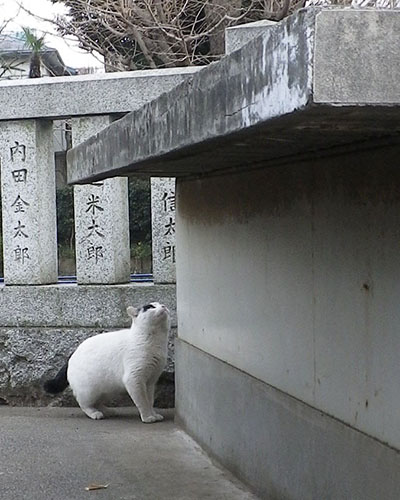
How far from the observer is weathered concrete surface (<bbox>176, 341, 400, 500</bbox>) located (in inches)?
150

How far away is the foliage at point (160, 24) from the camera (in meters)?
12.2

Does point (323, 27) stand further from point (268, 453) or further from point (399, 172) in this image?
point (268, 453)

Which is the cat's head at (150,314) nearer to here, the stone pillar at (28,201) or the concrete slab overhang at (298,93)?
the stone pillar at (28,201)

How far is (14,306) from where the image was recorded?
26.9ft

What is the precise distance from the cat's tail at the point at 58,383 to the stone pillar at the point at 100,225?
793mm

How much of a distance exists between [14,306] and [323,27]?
6.28 meters

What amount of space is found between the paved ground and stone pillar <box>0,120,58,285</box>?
1305 millimetres

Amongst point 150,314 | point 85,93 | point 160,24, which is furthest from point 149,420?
point 160,24

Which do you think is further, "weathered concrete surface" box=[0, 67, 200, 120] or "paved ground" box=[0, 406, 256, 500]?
"weathered concrete surface" box=[0, 67, 200, 120]

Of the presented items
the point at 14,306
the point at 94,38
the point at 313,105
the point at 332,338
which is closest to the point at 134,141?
the point at 332,338

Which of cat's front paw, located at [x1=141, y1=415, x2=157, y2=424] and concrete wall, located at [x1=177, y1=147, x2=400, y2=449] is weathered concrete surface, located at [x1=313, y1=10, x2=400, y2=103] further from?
cat's front paw, located at [x1=141, y1=415, x2=157, y2=424]

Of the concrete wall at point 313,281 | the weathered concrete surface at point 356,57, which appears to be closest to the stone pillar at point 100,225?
the concrete wall at point 313,281

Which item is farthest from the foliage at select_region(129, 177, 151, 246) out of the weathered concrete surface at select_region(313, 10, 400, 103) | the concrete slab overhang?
the weathered concrete surface at select_region(313, 10, 400, 103)

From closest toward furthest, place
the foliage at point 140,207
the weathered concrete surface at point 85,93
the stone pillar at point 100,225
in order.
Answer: the weathered concrete surface at point 85,93 → the stone pillar at point 100,225 → the foliage at point 140,207
